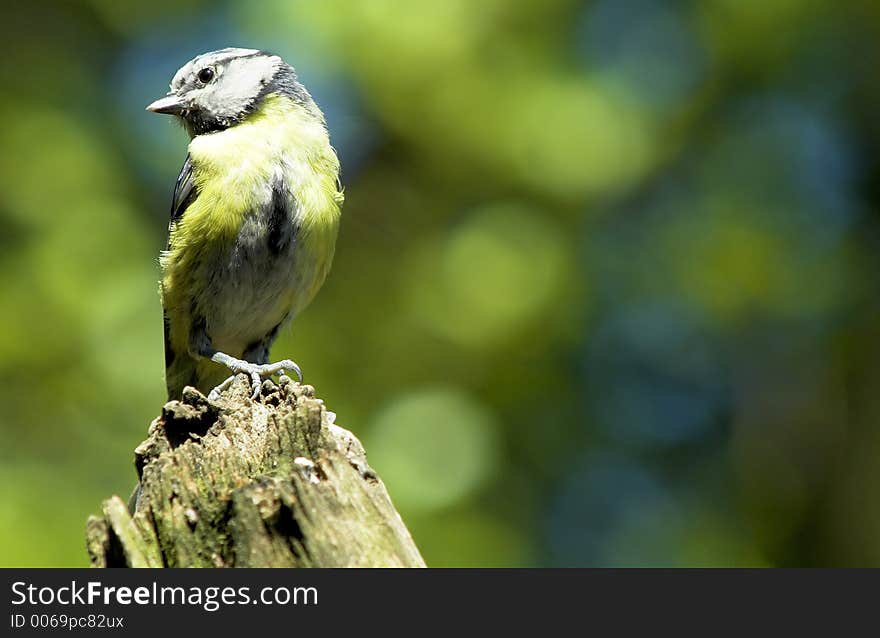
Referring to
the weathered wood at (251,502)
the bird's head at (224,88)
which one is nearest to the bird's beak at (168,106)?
the bird's head at (224,88)

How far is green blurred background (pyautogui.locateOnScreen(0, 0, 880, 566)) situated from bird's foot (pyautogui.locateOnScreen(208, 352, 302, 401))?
1.37 feet

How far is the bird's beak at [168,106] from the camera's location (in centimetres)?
557

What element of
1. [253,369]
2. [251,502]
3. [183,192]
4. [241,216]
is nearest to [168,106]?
[183,192]

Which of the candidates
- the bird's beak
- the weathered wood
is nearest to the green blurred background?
the bird's beak

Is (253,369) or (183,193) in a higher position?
(183,193)

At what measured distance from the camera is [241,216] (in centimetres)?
503

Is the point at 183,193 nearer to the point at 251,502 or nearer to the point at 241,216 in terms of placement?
the point at 241,216

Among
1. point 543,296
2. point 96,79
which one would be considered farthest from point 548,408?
point 96,79

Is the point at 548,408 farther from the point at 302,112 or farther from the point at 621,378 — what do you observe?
the point at 302,112

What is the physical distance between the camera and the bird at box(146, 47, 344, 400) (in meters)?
5.04

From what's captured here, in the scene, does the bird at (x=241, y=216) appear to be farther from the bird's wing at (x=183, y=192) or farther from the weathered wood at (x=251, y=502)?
the weathered wood at (x=251, y=502)

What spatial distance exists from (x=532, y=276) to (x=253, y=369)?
186cm

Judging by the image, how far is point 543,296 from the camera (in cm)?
596

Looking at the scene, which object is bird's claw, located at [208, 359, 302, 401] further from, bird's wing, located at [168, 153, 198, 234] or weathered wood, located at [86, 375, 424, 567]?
bird's wing, located at [168, 153, 198, 234]
